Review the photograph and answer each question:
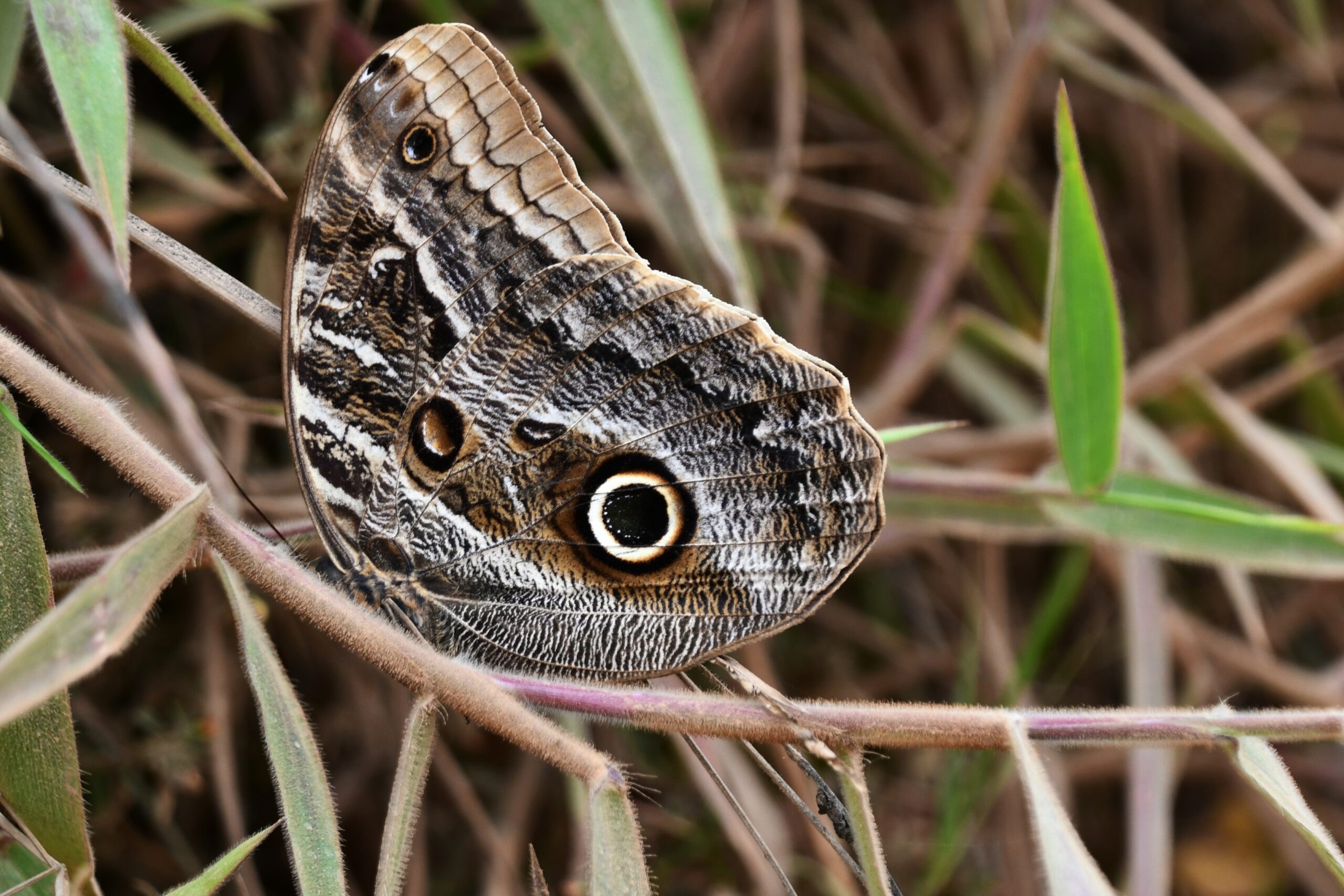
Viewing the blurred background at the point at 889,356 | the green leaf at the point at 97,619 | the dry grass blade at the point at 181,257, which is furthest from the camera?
the blurred background at the point at 889,356

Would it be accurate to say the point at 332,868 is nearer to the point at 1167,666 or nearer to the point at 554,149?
the point at 554,149

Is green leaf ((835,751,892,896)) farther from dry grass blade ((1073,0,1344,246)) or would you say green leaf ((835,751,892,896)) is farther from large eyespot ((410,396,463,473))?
dry grass blade ((1073,0,1344,246))

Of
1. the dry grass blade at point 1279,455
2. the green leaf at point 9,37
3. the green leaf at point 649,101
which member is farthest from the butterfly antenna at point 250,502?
the dry grass blade at point 1279,455

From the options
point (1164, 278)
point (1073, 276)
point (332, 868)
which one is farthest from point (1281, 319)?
point (332, 868)

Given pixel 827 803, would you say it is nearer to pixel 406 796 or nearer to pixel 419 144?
pixel 406 796

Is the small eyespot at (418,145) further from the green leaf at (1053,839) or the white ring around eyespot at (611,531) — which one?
the green leaf at (1053,839)

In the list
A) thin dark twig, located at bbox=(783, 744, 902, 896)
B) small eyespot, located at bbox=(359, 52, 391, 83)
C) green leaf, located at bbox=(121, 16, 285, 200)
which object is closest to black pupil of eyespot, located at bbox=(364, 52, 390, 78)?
small eyespot, located at bbox=(359, 52, 391, 83)
